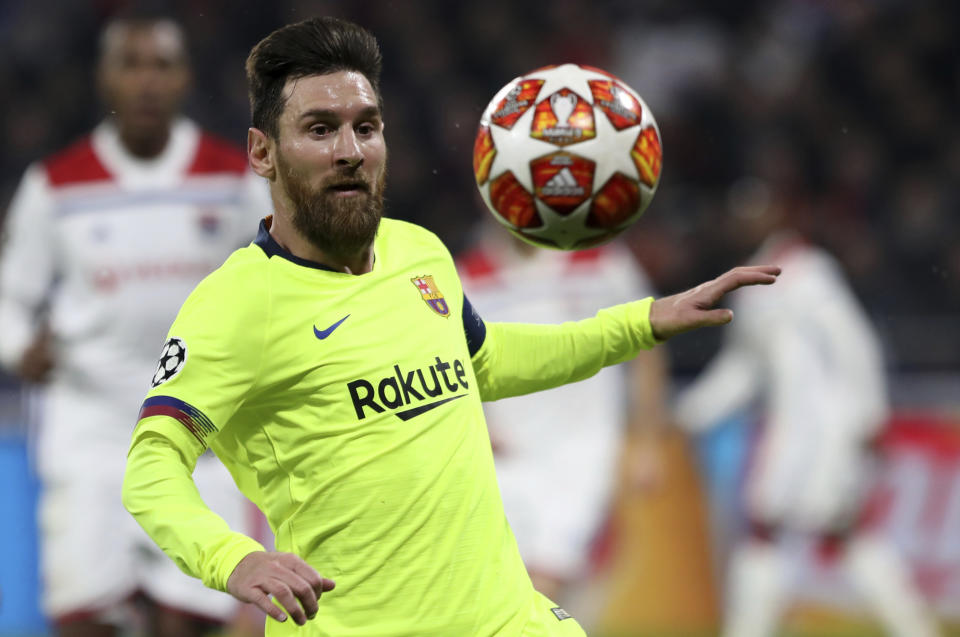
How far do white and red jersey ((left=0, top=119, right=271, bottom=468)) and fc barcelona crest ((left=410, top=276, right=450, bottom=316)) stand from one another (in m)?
2.18

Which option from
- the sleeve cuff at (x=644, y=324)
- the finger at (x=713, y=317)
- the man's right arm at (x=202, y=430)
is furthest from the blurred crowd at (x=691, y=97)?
the man's right arm at (x=202, y=430)

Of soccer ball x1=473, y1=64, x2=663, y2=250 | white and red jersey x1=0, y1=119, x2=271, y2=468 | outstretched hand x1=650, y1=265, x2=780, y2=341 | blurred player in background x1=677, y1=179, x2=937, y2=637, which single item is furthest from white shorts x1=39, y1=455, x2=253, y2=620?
blurred player in background x1=677, y1=179, x2=937, y2=637

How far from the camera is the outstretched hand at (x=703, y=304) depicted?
3152mm

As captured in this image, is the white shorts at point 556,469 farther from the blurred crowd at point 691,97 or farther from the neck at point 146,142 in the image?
the blurred crowd at point 691,97

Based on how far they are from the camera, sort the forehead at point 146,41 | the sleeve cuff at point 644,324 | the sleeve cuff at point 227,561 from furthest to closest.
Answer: the forehead at point 146,41 → the sleeve cuff at point 644,324 → the sleeve cuff at point 227,561

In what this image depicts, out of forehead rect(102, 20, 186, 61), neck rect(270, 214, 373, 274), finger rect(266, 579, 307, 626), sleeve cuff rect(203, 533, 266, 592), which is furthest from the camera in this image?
forehead rect(102, 20, 186, 61)

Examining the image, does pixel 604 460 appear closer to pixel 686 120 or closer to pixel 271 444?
pixel 271 444

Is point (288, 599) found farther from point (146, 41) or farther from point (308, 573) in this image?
point (146, 41)

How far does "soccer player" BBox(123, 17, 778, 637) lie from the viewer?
9.04 ft

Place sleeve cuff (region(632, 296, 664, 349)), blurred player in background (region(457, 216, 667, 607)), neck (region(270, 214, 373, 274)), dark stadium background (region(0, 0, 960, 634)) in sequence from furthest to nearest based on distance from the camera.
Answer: dark stadium background (region(0, 0, 960, 634)), blurred player in background (region(457, 216, 667, 607)), sleeve cuff (region(632, 296, 664, 349)), neck (region(270, 214, 373, 274))

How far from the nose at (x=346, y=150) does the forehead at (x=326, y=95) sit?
5cm

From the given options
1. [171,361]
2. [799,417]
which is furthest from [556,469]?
[171,361]

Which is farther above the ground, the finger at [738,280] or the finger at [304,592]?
the finger at [738,280]

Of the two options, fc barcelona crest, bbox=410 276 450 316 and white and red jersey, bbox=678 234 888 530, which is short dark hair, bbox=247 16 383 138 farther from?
white and red jersey, bbox=678 234 888 530
